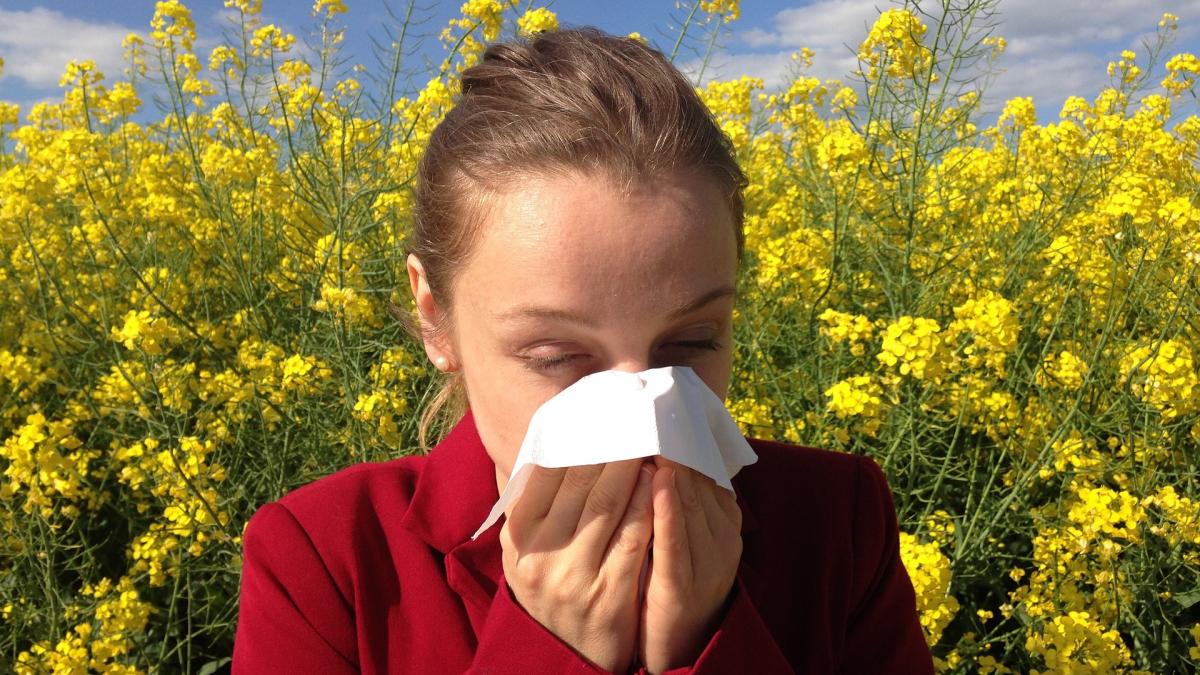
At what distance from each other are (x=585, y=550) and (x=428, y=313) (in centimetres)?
50

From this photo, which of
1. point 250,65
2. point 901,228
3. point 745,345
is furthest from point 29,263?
point 901,228

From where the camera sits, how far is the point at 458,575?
3.84ft

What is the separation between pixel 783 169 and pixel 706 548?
4.51 meters

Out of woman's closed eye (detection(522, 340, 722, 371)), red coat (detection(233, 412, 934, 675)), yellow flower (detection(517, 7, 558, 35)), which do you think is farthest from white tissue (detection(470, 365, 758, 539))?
yellow flower (detection(517, 7, 558, 35))

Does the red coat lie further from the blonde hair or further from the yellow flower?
the yellow flower

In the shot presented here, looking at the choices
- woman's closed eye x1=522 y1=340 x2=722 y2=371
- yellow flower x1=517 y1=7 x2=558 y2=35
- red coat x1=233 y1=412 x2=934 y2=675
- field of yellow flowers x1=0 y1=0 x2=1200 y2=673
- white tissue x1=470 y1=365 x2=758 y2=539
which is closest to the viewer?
white tissue x1=470 y1=365 x2=758 y2=539

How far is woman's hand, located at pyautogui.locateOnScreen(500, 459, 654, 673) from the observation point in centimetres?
100

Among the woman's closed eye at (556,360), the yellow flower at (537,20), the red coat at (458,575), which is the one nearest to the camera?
the woman's closed eye at (556,360)

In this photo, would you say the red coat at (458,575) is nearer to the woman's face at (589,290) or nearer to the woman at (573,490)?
the woman at (573,490)

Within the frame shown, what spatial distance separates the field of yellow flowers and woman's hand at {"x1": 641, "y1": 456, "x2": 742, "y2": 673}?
3.21 ft

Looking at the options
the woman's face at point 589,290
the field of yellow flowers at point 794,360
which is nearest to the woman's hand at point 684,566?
the woman's face at point 589,290

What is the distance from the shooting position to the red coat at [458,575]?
117cm

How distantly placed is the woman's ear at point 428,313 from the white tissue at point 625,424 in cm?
32

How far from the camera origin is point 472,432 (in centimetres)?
129
